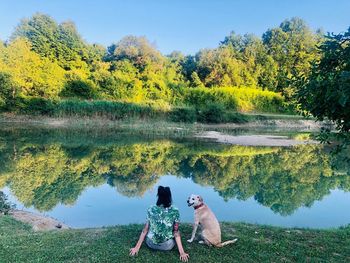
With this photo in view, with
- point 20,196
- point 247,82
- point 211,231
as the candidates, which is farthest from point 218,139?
point 247,82

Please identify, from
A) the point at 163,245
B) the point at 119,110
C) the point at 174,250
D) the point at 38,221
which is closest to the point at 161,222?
the point at 163,245

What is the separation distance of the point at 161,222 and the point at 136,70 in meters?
51.0

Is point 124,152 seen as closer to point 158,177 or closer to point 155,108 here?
point 158,177

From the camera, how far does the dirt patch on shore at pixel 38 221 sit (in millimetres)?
9312

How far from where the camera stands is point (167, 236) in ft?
18.9

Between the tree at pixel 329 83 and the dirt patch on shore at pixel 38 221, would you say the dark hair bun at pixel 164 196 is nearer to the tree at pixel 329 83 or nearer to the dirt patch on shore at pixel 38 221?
the tree at pixel 329 83

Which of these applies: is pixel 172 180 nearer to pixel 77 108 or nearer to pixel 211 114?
pixel 77 108

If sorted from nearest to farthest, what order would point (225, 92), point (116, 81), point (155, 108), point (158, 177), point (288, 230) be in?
point (288, 230), point (158, 177), point (155, 108), point (116, 81), point (225, 92)

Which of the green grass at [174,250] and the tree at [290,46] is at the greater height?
the tree at [290,46]

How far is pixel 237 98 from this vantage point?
53.8m

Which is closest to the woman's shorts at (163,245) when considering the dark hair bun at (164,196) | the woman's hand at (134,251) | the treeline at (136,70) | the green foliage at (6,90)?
the woman's hand at (134,251)

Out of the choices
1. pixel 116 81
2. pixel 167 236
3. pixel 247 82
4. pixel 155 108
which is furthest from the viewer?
pixel 247 82

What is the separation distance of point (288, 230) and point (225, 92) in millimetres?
45946

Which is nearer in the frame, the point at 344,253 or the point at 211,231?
the point at 211,231
